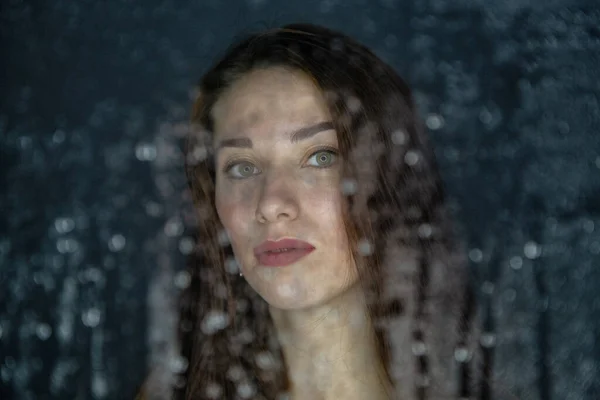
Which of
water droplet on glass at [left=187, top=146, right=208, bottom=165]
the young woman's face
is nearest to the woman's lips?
the young woman's face

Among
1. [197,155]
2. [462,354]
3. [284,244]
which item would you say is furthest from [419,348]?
[197,155]

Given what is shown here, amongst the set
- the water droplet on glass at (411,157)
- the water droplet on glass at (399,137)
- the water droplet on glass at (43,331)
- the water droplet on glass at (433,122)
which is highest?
the water droplet on glass at (433,122)

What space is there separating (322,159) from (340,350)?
0.15m

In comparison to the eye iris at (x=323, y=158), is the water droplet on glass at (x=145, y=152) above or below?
above

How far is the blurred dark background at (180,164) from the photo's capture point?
549mm

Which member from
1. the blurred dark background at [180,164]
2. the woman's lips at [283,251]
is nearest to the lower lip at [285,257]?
the woman's lips at [283,251]

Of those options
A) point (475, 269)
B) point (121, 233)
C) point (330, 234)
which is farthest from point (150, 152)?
point (475, 269)

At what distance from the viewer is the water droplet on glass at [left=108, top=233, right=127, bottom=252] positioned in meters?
0.58

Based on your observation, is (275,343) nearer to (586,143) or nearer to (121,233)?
(121,233)

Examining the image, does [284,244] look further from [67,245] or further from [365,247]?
[67,245]

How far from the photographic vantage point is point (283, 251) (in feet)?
1.68

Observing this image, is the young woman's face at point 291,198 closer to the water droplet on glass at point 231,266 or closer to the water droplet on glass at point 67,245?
the water droplet on glass at point 231,266

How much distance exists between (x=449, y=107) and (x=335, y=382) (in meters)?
0.24

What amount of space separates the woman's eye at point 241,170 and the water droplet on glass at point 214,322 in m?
0.12
